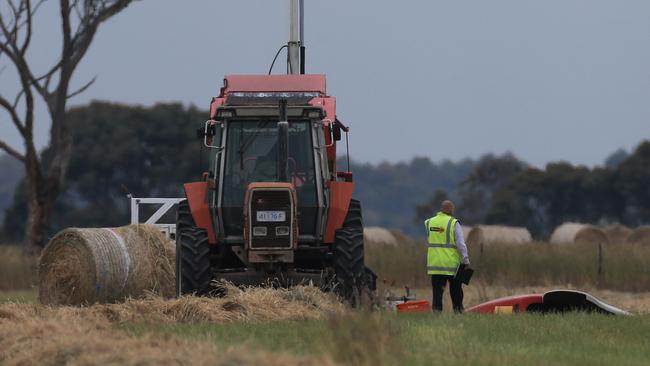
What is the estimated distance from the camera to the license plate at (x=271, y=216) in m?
18.5

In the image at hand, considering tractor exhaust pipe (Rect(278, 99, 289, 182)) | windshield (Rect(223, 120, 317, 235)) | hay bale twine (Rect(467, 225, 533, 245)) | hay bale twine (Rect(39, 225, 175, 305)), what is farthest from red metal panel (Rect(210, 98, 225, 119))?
hay bale twine (Rect(467, 225, 533, 245))

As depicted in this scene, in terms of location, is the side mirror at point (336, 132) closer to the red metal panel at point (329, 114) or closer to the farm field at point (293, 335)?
the red metal panel at point (329, 114)

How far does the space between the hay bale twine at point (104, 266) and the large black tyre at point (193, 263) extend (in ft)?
6.53

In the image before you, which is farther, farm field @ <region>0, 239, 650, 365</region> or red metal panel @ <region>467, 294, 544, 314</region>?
red metal panel @ <region>467, 294, 544, 314</region>

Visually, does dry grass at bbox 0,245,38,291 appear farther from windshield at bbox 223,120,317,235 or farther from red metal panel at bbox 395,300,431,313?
red metal panel at bbox 395,300,431,313

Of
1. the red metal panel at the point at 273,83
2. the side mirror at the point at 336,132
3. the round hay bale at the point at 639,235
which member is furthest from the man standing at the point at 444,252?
the round hay bale at the point at 639,235

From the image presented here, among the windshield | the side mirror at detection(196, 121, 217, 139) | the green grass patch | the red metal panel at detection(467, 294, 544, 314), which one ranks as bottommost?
the green grass patch

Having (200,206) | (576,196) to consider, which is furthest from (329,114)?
(576,196)

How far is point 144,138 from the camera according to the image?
79.5 metres

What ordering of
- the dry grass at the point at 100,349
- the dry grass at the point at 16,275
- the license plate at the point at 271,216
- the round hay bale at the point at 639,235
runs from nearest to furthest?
the dry grass at the point at 100,349
the license plate at the point at 271,216
the dry grass at the point at 16,275
the round hay bale at the point at 639,235

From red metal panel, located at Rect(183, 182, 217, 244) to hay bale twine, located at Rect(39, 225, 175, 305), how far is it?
1943mm

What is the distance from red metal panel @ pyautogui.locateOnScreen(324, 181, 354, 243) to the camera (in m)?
19.4

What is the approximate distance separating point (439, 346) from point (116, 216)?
63.7m

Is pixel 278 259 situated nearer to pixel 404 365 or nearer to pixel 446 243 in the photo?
pixel 446 243
